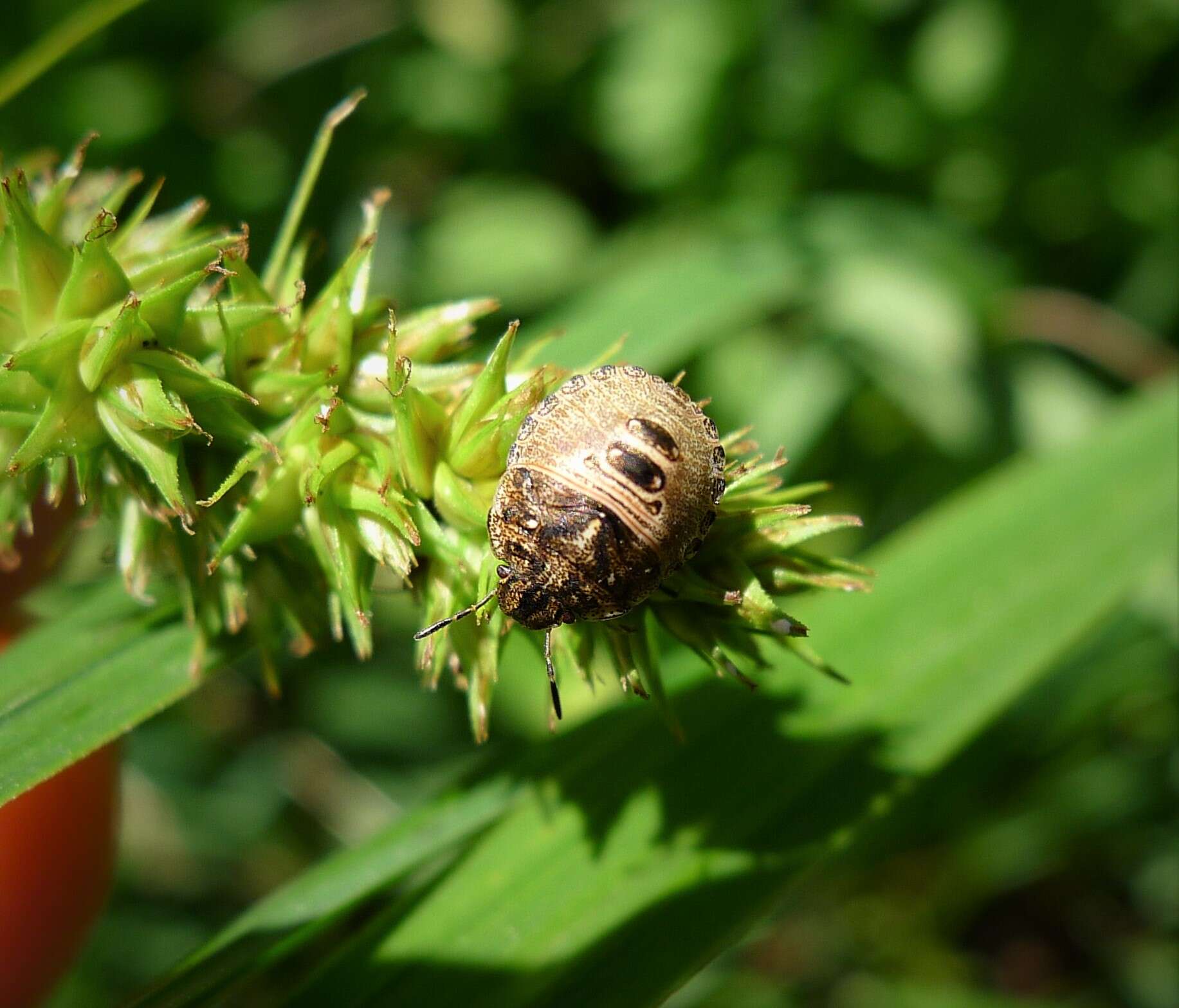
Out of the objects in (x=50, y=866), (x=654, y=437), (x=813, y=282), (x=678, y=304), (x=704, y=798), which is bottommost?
(x=50, y=866)

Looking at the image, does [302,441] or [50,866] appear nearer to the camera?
[302,441]

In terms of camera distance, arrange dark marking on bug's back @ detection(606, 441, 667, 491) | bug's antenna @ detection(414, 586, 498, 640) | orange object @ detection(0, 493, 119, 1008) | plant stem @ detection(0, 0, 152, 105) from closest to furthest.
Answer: dark marking on bug's back @ detection(606, 441, 667, 491) → bug's antenna @ detection(414, 586, 498, 640) → plant stem @ detection(0, 0, 152, 105) → orange object @ detection(0, 493, 119, 1008)

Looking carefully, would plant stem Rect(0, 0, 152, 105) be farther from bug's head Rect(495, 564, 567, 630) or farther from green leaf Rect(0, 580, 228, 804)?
bug's head Rect(495, 564, 567, 630)

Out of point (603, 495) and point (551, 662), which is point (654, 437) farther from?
point (551, 662)

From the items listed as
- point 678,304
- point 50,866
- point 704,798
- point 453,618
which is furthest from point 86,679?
point 678,304

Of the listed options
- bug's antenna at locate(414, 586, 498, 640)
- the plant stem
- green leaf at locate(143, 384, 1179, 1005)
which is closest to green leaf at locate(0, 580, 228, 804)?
green leaf at locate(143, 384, 1179, 1005)

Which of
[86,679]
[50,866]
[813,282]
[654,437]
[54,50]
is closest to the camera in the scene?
[654,437]

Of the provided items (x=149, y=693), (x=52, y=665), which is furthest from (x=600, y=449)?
(x=52, y=665)

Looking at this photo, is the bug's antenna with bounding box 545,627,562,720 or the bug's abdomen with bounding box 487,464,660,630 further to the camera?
the bug's antenna with bounding box 545,627,562,720
